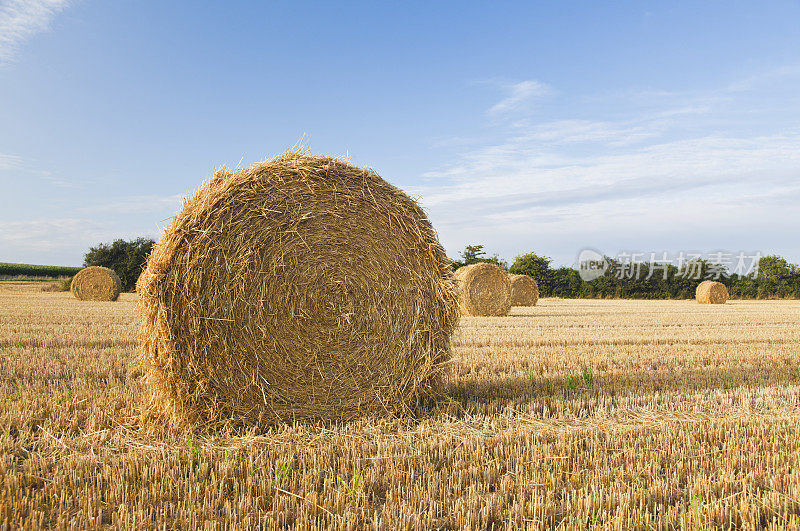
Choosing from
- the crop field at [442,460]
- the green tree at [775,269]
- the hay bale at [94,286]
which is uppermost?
the green tree at [775,269]

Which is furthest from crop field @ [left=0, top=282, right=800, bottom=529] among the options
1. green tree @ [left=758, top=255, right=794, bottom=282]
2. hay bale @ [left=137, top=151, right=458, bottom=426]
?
green tree @ [left=758, top=255, right=794, bottom=282]

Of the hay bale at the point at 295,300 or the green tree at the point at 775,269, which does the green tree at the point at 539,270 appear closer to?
the green tree at the point at 775,269

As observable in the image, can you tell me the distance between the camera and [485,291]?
1602cm

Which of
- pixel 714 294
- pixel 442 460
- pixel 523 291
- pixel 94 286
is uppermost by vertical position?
pixel 714 294

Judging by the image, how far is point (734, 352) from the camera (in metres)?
8.23

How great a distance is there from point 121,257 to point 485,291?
24.9 m

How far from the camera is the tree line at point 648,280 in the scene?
118 feet

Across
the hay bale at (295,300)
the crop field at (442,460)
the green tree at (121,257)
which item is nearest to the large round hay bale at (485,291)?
the crop field at (442,460)

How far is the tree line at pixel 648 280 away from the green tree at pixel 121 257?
1895cm

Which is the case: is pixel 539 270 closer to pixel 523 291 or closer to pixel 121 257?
pixel 523 291

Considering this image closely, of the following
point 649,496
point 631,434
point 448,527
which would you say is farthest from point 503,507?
point 631,434

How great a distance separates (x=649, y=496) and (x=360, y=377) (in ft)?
7.28

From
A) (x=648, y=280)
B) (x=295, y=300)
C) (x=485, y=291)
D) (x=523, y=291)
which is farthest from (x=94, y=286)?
(x=648, y=280)

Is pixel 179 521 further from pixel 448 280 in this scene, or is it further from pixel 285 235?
pixel 448 280
